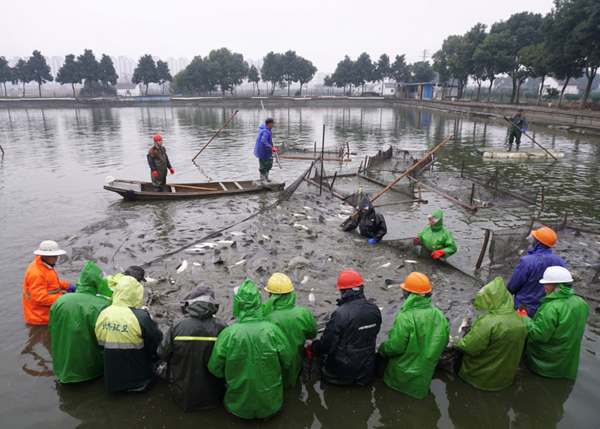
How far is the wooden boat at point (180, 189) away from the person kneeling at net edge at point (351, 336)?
1101 centimetres

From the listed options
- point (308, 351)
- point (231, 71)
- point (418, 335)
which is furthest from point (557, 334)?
point (231, 71)

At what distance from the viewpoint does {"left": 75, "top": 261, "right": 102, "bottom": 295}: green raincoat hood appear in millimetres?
5176

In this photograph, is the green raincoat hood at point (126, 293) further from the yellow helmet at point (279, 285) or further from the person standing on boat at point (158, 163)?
the person standing on boat at point (158, 163)

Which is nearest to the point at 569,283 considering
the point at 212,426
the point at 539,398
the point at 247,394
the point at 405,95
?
the point at 539,398

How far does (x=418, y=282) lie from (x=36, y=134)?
40.8m

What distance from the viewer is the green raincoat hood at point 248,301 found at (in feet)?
14.5

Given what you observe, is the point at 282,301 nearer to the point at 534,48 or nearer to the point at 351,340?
the point at 351,340

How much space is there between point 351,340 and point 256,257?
514 cm

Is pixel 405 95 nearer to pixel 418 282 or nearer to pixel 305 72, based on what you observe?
pixel 305 72

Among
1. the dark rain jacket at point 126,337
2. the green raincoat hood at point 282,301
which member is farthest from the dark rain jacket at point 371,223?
the dark rain jacket at point 126,337

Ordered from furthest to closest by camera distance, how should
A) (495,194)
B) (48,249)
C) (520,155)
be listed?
1. (520,155)
2. (495,194)
3. (48,249)

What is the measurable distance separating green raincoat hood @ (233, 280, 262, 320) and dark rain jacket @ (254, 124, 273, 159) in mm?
11444

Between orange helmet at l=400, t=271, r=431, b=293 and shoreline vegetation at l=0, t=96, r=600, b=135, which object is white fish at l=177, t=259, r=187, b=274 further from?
shoreline vegetation at l=0, t=96, r=600, b=135

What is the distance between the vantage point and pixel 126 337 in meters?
4.86
